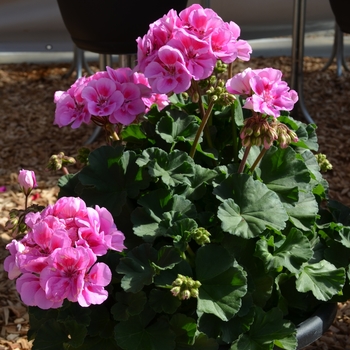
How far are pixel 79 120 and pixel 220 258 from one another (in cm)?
36

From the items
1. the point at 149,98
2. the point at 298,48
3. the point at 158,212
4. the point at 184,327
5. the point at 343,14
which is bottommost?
the point at 298,48

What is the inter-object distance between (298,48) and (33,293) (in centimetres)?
270

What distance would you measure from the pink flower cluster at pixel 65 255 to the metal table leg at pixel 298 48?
251cm

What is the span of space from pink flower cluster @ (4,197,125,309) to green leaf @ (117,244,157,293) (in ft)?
0.25

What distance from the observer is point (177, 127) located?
1.30m

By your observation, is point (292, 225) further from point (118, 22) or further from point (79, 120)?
point (118, 22)

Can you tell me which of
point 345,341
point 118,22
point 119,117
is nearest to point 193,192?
point 119,117

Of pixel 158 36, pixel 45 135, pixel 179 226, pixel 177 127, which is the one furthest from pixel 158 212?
pixel 45 135

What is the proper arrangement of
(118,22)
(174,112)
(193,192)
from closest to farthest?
(193,192), (174,112), (118,22)

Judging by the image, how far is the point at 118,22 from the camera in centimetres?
267

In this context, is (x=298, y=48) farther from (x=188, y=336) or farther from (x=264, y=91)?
(x=188, y=336)

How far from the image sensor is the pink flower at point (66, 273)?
95 centimetres

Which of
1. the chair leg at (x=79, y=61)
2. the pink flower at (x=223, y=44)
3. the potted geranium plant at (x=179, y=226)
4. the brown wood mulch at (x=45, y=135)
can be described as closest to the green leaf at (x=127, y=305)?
the potted geranium plant at (x=179, y=226)

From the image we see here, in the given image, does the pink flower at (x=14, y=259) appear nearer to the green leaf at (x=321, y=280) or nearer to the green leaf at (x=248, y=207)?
the green leaf at (x=248, y=207)
